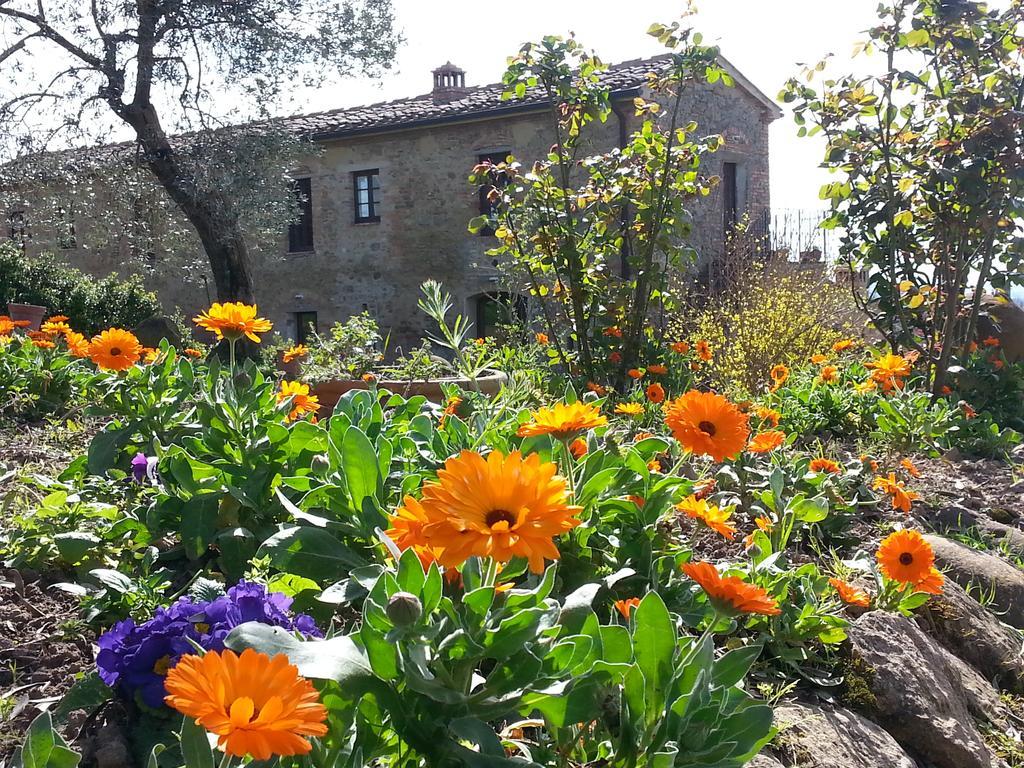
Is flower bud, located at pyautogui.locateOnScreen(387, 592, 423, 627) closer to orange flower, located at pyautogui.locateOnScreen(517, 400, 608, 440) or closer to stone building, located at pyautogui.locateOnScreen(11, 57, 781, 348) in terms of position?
orange flower, located at pyautogui.locateOnScreen(517, 400, 608, 440)

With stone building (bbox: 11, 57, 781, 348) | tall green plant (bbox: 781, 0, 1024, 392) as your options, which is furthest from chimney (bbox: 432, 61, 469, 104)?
tall green plant (bbox: 781, 0, 1024, 392)

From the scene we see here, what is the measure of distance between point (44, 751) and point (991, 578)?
285 centimetres

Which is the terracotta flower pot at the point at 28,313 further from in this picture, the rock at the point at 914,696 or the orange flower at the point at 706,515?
the rock at the point at 914,696

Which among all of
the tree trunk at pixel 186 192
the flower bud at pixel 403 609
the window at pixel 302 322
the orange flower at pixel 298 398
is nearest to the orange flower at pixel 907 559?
the flower bud at pixel 403 609

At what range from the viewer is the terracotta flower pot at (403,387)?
4.44 m

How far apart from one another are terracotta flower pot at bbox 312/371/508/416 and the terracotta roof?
9480mm

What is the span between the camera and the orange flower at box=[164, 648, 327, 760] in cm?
87

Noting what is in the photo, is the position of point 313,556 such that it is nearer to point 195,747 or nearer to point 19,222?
point 195,747

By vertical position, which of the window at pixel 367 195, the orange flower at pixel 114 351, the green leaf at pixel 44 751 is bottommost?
the green leaf at pixel 44 751

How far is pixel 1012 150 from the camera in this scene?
5270mm

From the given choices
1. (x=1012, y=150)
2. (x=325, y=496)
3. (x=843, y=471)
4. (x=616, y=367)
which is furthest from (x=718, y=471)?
(x=1012, y=150)

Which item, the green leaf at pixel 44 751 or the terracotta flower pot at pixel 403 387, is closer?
the green leaf at pixel 44 751

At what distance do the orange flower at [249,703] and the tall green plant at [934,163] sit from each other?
5337 millimetres

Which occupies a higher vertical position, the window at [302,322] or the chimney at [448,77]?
the chimney at [448,77]
